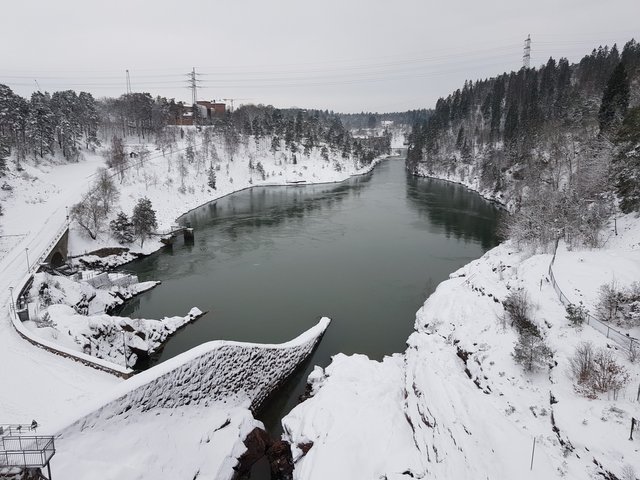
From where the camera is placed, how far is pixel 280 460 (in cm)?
1414

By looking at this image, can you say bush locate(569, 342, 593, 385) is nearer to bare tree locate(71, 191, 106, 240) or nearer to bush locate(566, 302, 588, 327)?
bush locate(566, 302, 588, 327)

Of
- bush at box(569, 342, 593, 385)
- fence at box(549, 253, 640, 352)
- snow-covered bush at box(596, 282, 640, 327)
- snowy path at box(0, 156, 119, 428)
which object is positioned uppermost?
snow-covered bush at box(596, 282, 640, 327)

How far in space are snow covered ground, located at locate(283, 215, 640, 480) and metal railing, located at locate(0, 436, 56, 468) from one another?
23.5 ft

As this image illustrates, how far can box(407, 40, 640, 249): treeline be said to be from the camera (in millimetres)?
27188

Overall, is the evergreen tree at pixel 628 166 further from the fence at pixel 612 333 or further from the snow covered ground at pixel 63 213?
the snow covered ground at pixel 63 213

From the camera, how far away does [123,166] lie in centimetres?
5719

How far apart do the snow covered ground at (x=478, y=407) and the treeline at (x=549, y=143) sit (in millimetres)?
6626

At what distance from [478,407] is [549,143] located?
173 feet

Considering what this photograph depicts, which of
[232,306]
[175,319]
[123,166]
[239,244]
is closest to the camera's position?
[175,319]

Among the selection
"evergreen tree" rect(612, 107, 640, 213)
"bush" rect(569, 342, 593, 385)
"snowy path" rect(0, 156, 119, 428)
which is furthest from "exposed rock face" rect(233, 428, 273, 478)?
"evergreen tree" rect(612, 107, 640, 213)

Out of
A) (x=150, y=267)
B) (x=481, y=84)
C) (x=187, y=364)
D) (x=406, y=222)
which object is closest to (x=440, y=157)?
(x=481, y=84)

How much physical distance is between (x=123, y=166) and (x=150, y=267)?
29.3 meters

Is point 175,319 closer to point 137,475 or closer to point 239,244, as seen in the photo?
point 137,475

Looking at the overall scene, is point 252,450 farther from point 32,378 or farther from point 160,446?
point 32,378
